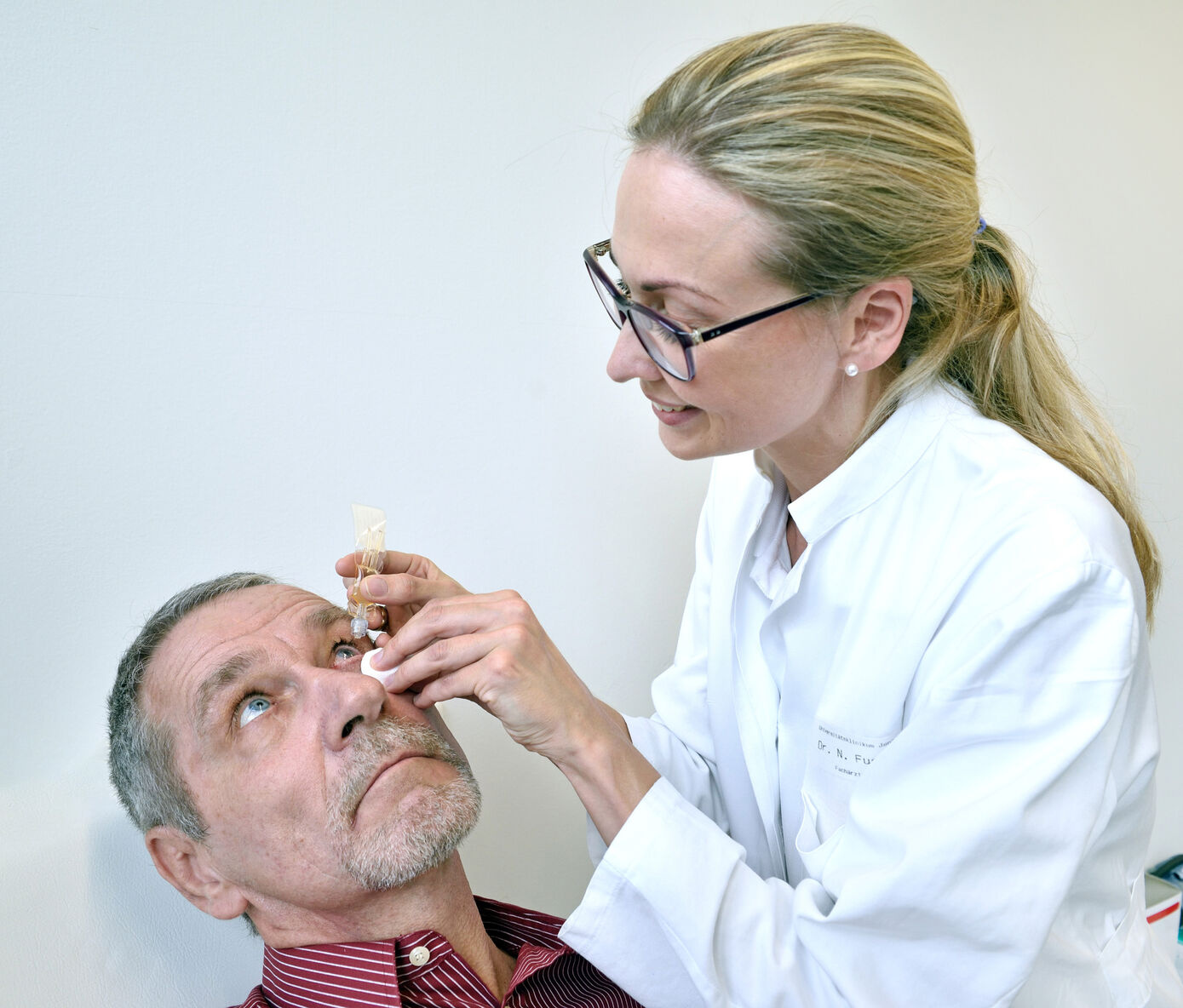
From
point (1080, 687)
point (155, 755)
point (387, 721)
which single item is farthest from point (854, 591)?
point (155, 755)

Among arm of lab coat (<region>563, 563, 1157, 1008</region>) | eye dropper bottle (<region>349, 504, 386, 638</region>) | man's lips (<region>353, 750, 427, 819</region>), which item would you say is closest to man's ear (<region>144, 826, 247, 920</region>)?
man's lips (<region>353, 750, 427, 819</region>)

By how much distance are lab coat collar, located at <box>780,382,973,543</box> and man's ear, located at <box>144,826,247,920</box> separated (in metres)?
0.86

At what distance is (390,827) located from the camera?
3.95 ft

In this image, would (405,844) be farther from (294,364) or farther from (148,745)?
(294,364)

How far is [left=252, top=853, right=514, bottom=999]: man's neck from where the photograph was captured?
1263mm

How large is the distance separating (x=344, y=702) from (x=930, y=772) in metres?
0.66

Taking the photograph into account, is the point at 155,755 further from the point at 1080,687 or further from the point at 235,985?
the point at 1080,687

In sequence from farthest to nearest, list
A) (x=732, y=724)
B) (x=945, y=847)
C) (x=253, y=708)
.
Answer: (x=732, y=724) → (x=253, y=708) → (x=945, y=847)

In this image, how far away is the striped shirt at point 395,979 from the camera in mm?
1202

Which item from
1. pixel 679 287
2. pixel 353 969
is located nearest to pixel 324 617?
pixel 353 969

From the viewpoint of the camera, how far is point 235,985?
1418mm

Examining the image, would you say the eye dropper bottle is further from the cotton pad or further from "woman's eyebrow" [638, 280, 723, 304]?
A: "woman's eyebrow" [638, 280, 723, 304]

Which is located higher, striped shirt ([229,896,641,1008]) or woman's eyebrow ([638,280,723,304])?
woman's eyebrow ([638,280,723,304])

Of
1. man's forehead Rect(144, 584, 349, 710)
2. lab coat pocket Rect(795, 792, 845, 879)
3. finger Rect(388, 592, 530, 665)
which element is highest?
man's forehead Rect(144, 584, 349, 710)
